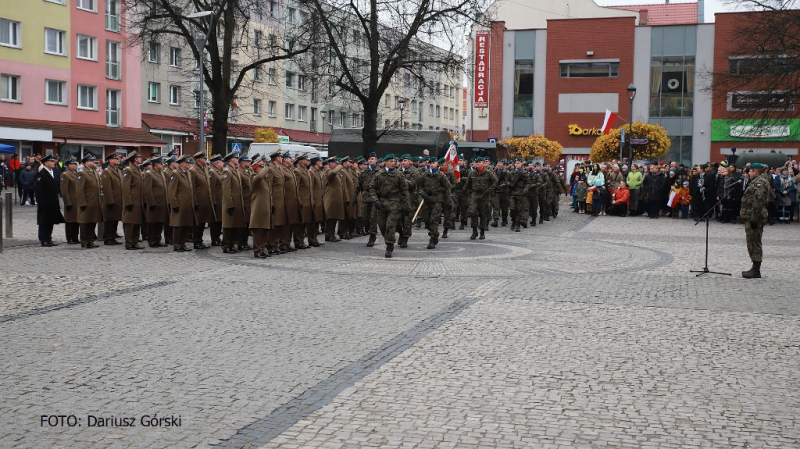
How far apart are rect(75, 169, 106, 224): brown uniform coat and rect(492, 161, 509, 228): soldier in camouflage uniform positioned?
1030 cm

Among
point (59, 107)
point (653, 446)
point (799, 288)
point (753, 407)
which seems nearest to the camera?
point (653, 446)

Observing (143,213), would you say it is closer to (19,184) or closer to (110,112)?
(19,184)

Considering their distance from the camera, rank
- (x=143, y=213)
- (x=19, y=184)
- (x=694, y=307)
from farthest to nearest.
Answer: (x=19, y=184) < (x=143, y=213) < (x=694, y=307)

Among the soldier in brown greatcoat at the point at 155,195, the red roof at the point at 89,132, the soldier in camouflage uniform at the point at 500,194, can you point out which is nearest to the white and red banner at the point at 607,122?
the soldier in camouflage uniform at the point at 500,194

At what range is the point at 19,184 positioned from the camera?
34.8 m

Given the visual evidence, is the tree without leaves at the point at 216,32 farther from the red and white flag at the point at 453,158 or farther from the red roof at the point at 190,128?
the red roof at the point at 190,128

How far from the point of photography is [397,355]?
7.57 meters

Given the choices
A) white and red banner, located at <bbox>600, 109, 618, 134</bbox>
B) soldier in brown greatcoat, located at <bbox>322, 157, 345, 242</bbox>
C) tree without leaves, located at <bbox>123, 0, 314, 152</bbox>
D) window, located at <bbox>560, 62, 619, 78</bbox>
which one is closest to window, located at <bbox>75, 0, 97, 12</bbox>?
tree without leaves, located at <bbox>123, 0, 314, 152</bbox>

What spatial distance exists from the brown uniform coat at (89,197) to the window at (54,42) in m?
34.3

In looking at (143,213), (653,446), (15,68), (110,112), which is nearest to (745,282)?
(653,446)

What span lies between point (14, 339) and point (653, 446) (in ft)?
19.2

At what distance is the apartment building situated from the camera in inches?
1804

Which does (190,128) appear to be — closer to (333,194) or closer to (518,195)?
(518,195)

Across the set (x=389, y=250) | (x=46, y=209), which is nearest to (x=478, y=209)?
(x=389, y=250)
